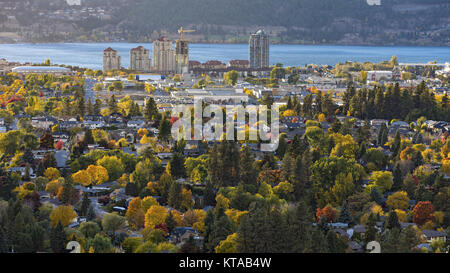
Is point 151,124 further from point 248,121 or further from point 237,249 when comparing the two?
point 237,249

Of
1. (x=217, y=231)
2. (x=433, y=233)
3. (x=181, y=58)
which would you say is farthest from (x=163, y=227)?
(x=181, y=58)

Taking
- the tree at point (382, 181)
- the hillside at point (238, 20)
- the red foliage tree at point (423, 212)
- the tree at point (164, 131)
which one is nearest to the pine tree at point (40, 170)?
the tree at point (164, 131)

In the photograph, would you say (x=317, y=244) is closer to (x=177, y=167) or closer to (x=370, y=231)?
(x=370, y=231)

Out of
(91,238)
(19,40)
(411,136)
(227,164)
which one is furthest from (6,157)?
(19,40)

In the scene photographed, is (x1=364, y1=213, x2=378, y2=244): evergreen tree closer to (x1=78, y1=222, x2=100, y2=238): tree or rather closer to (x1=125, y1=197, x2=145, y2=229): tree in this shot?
(x1=125, y1=197, x2=145, y2=229): tree

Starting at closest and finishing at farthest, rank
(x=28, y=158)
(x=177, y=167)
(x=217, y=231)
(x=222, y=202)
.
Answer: (x=217, y=231) → (x=222, y=202) → (x=177, y=167) → (x=28, y=158)

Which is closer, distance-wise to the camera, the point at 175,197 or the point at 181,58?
the point at 175,197

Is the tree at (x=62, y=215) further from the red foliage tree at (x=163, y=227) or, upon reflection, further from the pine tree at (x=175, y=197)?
the pine tree at (x=175, y=197)

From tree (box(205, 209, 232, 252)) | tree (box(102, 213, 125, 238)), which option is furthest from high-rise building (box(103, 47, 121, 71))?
tree (box(205, 209, 232, 252))
